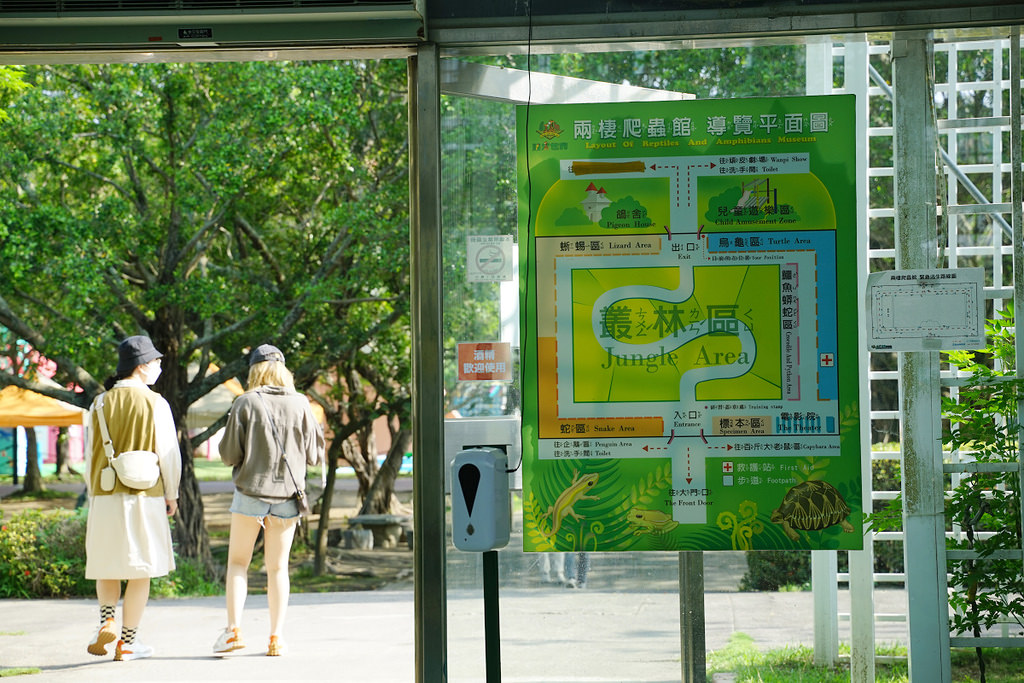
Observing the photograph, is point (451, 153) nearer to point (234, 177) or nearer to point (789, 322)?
point (789, 322)

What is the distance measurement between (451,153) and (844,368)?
63.9 inches

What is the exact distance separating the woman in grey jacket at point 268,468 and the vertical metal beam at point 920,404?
10.5 ft

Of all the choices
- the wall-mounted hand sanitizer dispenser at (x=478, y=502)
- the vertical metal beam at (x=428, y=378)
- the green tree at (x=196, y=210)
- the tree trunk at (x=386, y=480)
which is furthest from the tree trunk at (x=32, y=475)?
the wall-mounted hand sanitizer dispenser at (x=478, y=502)

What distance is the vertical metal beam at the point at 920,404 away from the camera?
3434mm

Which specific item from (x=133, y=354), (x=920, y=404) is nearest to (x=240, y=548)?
(x=133, y=354)

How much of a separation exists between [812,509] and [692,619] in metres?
0.61

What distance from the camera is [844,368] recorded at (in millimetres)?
3426

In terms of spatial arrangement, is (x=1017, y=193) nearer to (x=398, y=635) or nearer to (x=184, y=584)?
(x=398, y=635)

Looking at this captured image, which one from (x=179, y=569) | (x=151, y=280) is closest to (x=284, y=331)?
(x=151, y=280)

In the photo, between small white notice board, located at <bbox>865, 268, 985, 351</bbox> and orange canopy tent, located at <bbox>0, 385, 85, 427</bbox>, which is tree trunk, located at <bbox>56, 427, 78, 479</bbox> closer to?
orange canopy tent, located at <bbox>0, 385, 85, 427</bbox>

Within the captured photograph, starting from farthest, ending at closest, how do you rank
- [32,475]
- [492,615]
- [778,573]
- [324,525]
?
[32,475], [324,525], [778,573], [492,615]

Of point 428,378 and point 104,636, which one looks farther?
point 104,636

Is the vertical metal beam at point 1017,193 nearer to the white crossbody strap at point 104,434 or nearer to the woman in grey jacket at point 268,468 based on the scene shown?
the woman in grey jacket at point 268,468

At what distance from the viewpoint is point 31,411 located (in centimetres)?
1418
